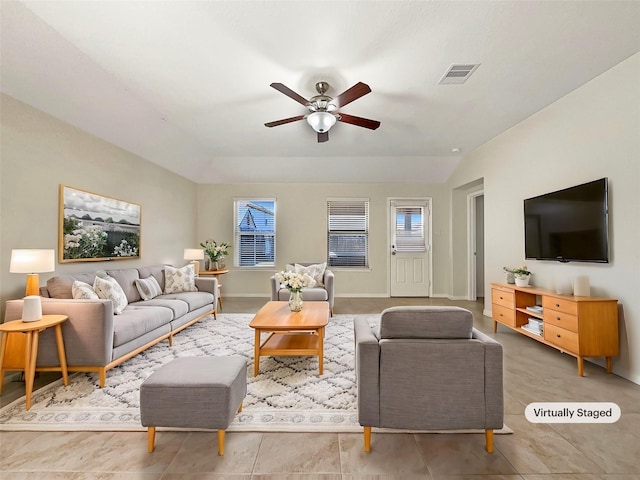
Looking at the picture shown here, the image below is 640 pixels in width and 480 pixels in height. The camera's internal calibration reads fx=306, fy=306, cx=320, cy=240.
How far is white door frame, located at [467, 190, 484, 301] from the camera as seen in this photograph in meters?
6.44

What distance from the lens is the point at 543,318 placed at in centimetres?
326

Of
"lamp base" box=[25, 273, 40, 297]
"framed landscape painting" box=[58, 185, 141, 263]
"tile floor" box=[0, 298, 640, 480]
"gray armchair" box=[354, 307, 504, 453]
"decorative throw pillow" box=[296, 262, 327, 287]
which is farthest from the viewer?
"decorative throw pillow" box=[296, 262, 327, 287]

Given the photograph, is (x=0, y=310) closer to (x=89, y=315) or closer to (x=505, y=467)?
(x=89, y=315)

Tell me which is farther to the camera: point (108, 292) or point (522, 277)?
point (522, 277)

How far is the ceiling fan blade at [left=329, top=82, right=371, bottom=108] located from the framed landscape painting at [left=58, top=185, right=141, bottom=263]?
305 centimetres

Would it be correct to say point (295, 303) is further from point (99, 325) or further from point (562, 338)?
point (562, 338)

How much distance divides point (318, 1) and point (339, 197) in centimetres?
482

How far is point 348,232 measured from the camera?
273 inches

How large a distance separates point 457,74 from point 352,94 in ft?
3.62

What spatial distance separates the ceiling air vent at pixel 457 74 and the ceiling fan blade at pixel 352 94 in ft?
3.03

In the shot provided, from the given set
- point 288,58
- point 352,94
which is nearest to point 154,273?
point 288,58

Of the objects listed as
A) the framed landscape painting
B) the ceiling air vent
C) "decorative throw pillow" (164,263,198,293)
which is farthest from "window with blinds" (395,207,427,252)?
the framed landscape painting

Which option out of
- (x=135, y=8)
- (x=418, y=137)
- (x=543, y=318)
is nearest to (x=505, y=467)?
(x=543, y=318)

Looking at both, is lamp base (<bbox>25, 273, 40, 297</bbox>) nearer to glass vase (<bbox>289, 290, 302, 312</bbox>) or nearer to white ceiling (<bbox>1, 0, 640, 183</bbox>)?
white ceiling (<bbox>1, 0, 640, 183</bbox>)
